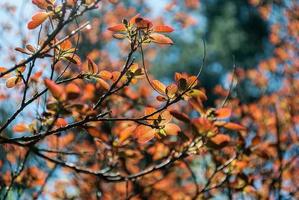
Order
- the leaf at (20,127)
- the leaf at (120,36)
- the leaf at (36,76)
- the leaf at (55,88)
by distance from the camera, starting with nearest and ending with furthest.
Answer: the leaf at (55,88) → the leaf at (120,36) → the leaf at (20,127) → the leaf at (36,76)

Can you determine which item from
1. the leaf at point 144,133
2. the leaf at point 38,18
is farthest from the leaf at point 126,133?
the leaf at point 38,18

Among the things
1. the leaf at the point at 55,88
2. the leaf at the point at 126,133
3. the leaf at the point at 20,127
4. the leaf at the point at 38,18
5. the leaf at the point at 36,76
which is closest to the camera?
the leaf at the point at 55,88

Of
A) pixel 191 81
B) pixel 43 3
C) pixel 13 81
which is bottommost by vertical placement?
pixel 191 81

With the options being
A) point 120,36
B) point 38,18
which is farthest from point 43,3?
point 120,36

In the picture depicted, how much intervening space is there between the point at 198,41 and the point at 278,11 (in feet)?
35.4

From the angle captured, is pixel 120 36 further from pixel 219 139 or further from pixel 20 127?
pixel 20 127

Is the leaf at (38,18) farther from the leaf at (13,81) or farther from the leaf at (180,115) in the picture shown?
the leaf at (180,115)

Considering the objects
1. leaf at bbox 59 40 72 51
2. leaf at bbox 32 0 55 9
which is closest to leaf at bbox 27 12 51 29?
leaf at bbox 32 0 55 9

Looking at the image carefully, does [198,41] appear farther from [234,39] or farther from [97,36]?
[97,36]

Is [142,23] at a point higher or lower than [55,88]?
higher

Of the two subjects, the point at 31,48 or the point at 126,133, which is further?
the point at 126,133

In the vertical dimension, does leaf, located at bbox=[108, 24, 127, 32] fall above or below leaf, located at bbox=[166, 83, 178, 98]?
above

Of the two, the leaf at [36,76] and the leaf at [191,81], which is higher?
the leaf at [36,76]

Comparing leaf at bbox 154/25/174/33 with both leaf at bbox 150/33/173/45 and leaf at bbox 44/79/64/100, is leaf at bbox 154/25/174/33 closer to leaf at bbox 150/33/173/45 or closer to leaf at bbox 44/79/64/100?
leaf at bbox 150/33/173/45
